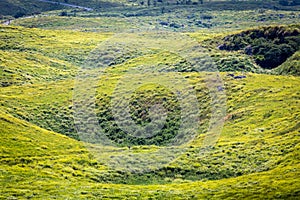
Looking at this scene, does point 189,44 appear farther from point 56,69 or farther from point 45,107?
point 45,107

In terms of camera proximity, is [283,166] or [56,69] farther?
[56,69]

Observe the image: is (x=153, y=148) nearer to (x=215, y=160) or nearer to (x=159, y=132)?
(x=159, y=132)

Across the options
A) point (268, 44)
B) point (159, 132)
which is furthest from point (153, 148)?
point (268, 44)

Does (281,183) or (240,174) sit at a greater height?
(281,183)

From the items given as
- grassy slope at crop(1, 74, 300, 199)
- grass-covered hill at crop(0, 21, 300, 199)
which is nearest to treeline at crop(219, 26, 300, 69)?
grass-covered hill at crop(0, 21, 300, 199)

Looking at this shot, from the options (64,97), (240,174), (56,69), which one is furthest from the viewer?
(56,69)

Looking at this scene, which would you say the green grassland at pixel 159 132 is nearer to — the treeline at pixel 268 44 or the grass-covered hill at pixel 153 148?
the grass-covered hill at pixel 153 148

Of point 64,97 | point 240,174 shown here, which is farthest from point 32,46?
point 240,174

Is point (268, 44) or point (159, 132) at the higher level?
point (268, 44)
